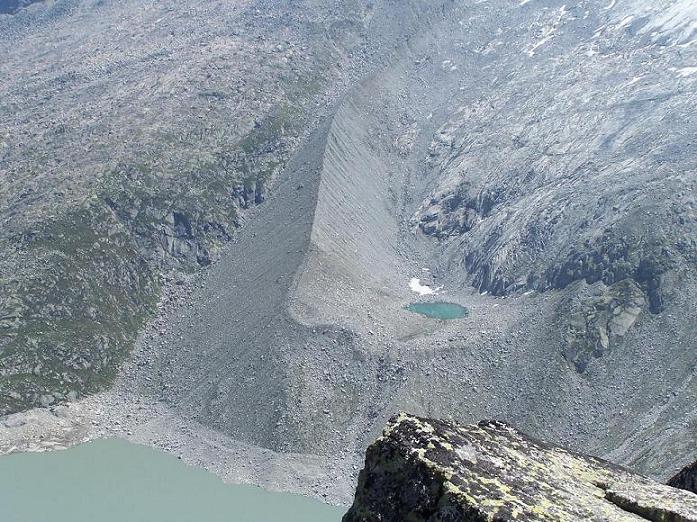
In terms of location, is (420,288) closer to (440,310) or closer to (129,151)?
(440,310)

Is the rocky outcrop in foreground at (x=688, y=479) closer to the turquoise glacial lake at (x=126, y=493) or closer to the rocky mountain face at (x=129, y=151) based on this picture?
the turquoise glacial lake at (x=126, y=493)

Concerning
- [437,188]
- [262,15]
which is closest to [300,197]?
[437,188]

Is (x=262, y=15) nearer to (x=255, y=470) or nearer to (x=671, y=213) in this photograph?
(x=671, y=213)

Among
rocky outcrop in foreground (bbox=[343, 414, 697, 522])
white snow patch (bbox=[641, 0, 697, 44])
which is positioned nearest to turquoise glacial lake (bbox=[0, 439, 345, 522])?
rocky outcrop in foreground (bbox=[343, 414, 697, 522])

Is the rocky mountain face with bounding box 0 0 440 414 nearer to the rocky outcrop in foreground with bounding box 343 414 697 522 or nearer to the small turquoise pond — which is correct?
the small turquoise pond

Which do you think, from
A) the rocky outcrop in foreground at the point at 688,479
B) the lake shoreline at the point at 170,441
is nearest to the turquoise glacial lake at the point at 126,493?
the lake shoreline at the point at 170,441

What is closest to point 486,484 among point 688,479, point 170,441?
point 688,479
